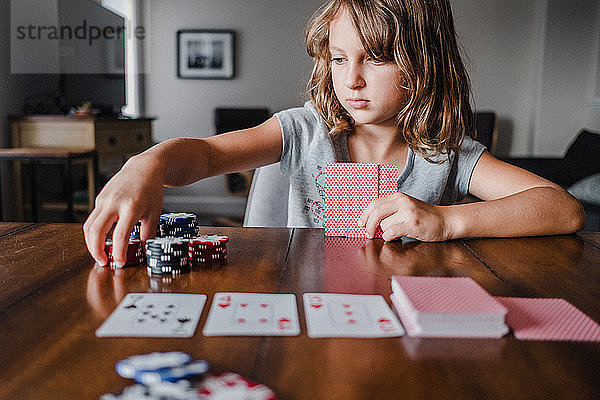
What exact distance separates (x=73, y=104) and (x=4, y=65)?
2.11ft

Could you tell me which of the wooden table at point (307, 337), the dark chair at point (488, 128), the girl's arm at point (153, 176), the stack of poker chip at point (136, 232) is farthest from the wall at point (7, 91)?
the dark chair at point (488, 128)

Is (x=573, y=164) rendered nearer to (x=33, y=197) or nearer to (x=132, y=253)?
(x=33, y=197)

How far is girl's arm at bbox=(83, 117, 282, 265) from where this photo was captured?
87 centimetres

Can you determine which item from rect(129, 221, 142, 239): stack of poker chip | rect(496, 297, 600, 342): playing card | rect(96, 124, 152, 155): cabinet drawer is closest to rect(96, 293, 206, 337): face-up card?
rect(129, 221, 142, 239): stack of poker chip

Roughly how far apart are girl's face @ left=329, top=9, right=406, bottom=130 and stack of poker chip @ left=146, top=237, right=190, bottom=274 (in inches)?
23.1

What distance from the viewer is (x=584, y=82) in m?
5.95

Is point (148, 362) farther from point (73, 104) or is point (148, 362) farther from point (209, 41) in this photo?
point (209, 41)

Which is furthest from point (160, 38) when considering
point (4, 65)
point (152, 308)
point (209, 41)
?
point (152, 308)

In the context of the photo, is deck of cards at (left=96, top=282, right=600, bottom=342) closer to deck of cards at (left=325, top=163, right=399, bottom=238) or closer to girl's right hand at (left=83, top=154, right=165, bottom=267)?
girl's right hand at (left=83, top=154, right=165, bottom=267)

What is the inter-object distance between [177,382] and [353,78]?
90 centimetres

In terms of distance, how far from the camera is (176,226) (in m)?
1.06

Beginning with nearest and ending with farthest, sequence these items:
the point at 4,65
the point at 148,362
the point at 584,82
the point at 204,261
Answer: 1. the point at 148,362
2. the point at 204,261
3. the point at 4,65
4. the point at 584,82

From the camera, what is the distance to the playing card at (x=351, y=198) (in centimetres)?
117

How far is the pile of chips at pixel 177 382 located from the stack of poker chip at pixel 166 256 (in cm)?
32
